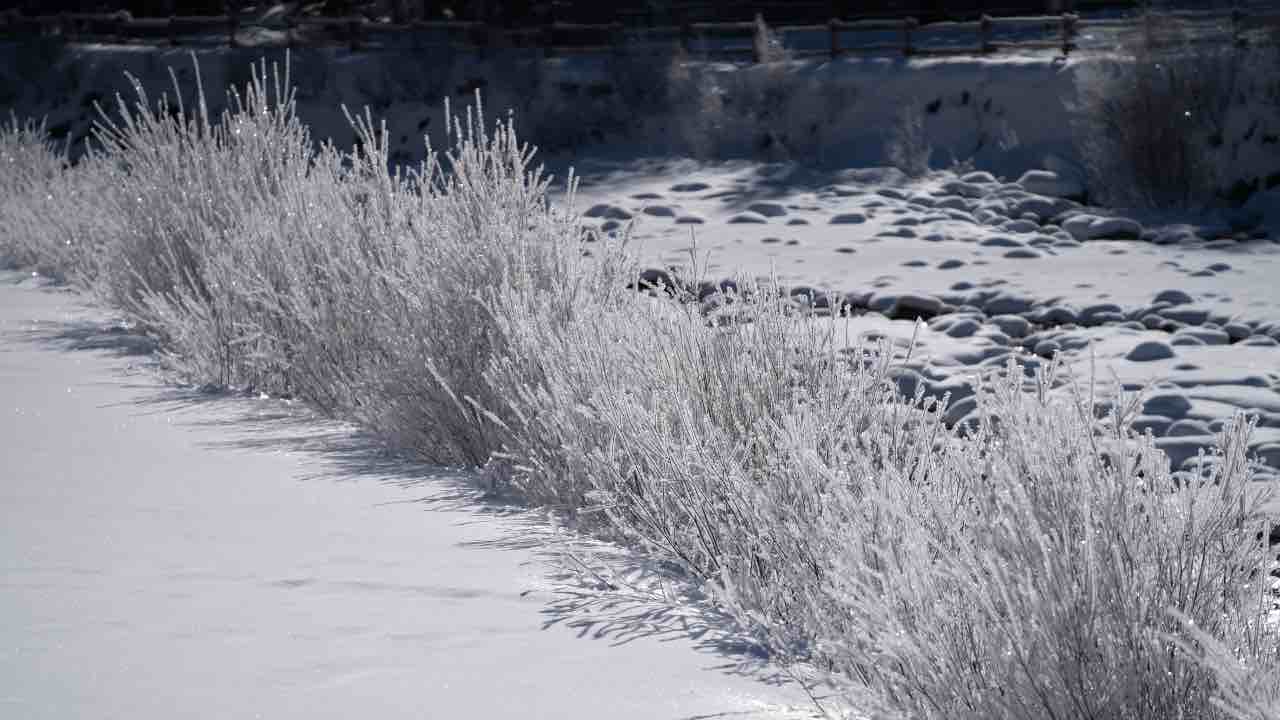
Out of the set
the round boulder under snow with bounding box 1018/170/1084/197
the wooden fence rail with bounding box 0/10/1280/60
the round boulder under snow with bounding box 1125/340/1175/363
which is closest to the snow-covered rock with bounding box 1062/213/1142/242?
the round boulder under snow with bounding box 1018/170/1084/197

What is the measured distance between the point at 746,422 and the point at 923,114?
12.2 meters

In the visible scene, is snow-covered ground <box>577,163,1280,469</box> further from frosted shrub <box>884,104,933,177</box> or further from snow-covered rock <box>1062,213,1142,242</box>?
frosted shrub <box>884,104,933,177</box>

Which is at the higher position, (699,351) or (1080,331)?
(699,351)

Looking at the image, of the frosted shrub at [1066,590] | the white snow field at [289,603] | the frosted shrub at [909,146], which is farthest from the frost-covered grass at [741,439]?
the frosted shrub at [909,146]

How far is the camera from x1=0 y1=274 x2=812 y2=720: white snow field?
9.07 ft

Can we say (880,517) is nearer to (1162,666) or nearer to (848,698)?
(848,698)

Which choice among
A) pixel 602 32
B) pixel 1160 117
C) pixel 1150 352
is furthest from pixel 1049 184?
pixel 602 32

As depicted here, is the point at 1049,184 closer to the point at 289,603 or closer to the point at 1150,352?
the point at 1150,352

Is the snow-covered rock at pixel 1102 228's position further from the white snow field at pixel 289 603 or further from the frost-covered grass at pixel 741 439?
the white snow field at pixel 289 603

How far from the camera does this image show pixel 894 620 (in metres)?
2.54

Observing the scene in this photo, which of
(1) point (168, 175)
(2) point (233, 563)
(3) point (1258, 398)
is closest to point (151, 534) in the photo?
(2) point (233, 563)

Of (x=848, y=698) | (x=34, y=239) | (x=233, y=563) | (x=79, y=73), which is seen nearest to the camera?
(x=848, y=698)

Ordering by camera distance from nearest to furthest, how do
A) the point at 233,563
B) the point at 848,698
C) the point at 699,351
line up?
the point at 848,698
the point at 233,563
the point at 699,351

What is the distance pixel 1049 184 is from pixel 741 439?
9.88 meters
